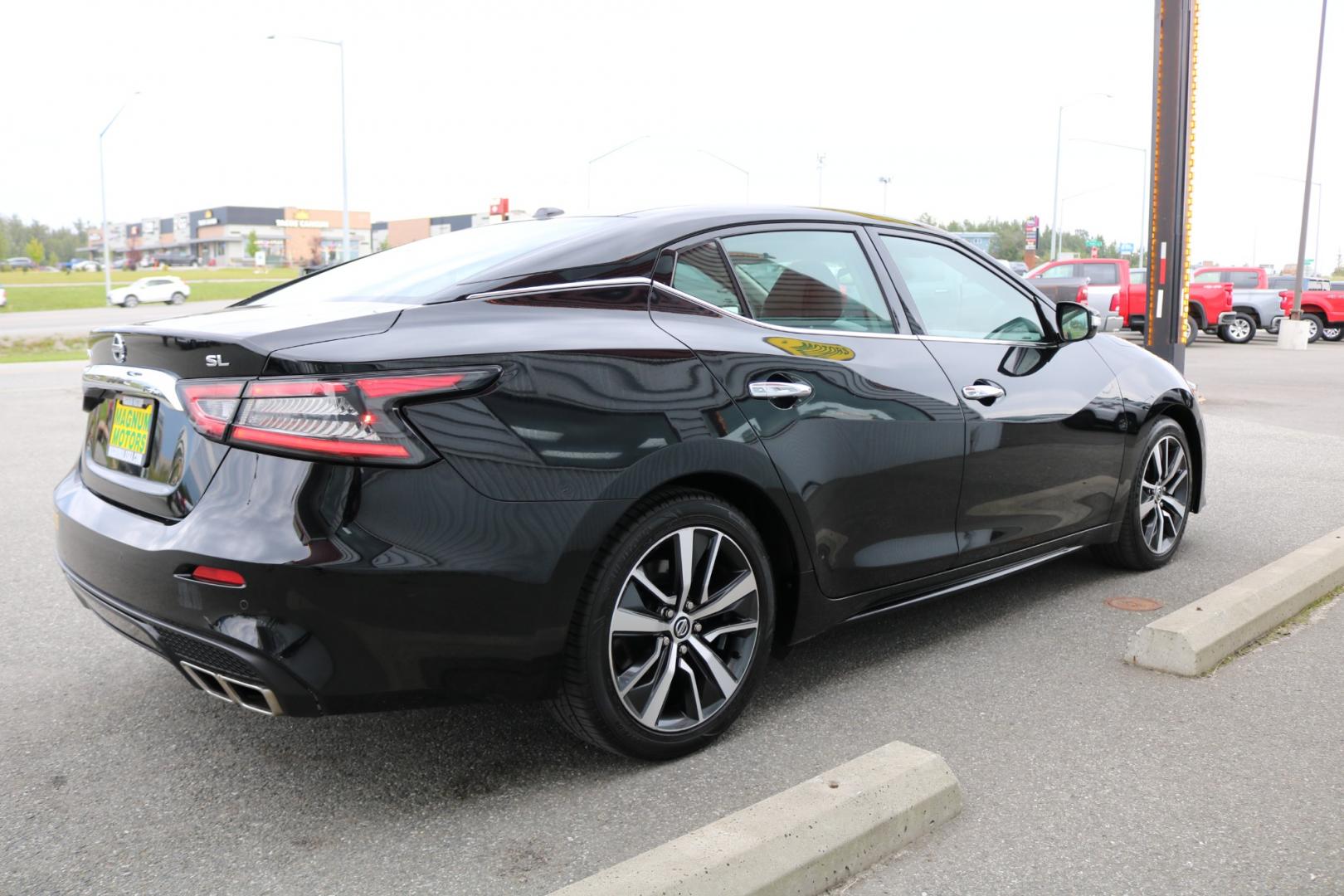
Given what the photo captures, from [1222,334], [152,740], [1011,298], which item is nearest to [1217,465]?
[1011,298]

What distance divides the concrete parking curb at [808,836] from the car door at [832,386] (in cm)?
82

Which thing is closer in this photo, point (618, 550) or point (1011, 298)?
point (618, 550)

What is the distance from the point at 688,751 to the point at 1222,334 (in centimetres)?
2876

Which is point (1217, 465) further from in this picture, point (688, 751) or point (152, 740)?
point (152, 740)

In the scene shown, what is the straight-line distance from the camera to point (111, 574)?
3.01 metres

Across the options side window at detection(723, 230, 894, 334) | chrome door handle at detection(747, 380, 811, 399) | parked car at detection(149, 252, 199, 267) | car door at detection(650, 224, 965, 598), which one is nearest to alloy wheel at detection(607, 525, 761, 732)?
car door at detection(650, 224, 965, 598)

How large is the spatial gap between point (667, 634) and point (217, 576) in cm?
115

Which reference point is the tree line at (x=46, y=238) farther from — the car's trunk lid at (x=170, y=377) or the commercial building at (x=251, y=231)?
the car's trunk lid at (x=170, y=377)

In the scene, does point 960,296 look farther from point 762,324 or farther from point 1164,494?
point 1164,494

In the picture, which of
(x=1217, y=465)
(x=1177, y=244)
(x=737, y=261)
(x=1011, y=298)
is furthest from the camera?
(x=1177, y=244)

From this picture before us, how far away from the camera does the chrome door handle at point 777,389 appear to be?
333 cm

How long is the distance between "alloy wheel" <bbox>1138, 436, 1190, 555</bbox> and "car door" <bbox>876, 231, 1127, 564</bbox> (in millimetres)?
365

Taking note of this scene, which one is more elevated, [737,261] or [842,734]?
[737,261]

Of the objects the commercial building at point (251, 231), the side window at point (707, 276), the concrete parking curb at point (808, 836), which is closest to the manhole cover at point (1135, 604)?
the concrete parking curb at point (808, 836)
